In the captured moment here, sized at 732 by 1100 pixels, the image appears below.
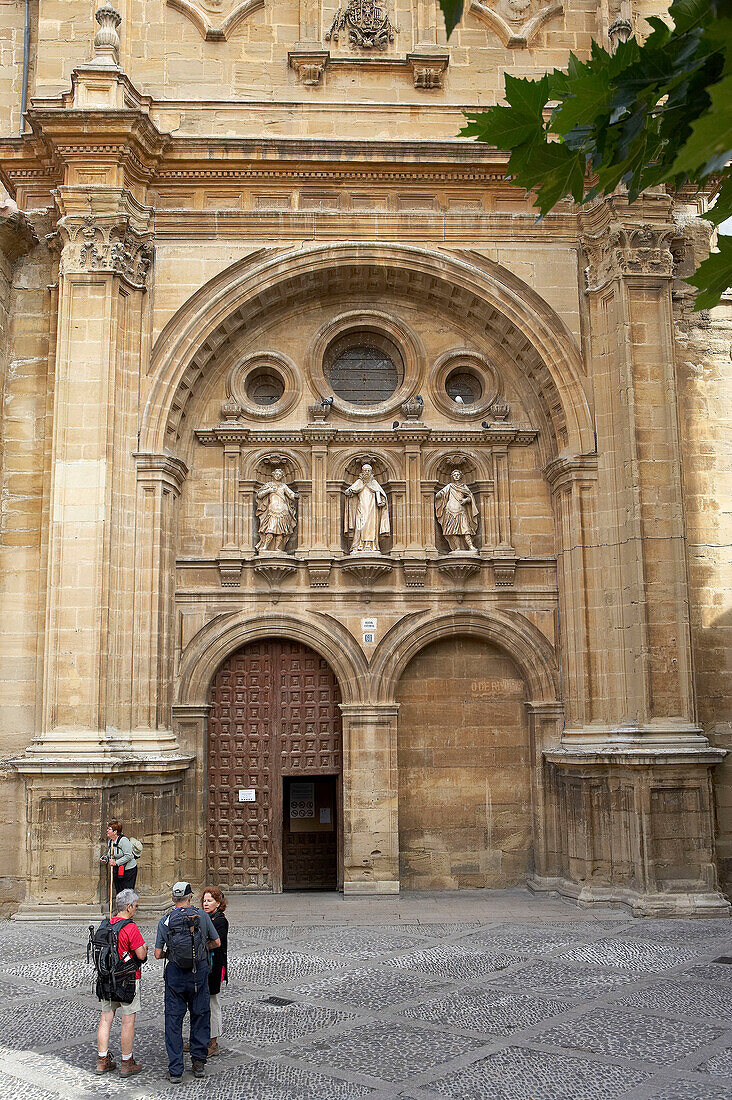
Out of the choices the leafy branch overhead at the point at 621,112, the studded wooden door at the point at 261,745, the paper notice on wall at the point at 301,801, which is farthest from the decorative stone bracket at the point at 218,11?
the leafy branch overhead at the point at 621,112

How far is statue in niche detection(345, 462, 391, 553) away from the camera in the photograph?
16.1 m

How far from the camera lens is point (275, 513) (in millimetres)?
16125

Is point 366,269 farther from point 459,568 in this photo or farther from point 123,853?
point 123,853

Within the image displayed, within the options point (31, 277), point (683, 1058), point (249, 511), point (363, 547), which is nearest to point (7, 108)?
point (31, 277)

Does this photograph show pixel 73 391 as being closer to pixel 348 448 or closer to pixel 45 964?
pixel 348 448

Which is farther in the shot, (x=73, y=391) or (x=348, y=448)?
(x=348, y=448)

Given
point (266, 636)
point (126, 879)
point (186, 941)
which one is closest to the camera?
point (186, 941)

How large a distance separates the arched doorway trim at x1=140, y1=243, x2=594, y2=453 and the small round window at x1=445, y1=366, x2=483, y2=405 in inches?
50.2

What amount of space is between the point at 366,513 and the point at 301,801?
481cm

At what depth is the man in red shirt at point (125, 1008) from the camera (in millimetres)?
7496

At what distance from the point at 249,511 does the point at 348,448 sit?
1.99 metres

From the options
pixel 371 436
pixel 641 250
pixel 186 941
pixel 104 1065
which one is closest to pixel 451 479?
pixel 371 436

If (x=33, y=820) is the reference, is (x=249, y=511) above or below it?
above

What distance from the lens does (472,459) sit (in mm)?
16797
